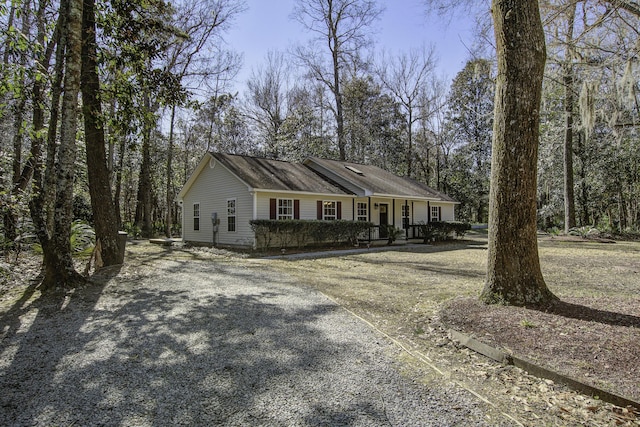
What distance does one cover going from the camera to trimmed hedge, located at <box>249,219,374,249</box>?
43.7 feet

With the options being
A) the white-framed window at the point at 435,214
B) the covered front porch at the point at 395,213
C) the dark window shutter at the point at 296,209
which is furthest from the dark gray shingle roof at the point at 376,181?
the dark window shutter at the point at 296,209

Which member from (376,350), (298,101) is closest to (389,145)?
(298,101)

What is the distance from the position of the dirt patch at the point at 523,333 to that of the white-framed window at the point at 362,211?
970cm

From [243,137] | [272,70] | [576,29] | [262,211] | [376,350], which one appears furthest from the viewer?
[243,137]

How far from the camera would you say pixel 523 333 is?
12.1 ft

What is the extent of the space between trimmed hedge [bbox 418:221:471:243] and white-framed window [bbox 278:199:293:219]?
23.2 feet

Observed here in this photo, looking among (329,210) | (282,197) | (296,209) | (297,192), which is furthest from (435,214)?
(282,197)

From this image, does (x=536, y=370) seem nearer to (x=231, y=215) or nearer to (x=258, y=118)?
(x=231, y=215)

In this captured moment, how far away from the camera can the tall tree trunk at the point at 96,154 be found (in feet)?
24.0

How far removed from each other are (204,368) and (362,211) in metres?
15.2

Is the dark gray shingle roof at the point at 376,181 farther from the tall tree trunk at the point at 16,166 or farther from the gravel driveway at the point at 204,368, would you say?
the gravel driveway at the point at 204,368

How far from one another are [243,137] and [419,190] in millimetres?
17138

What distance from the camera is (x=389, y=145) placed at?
32.0 meters

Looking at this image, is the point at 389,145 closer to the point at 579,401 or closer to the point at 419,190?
the point at 419,190
